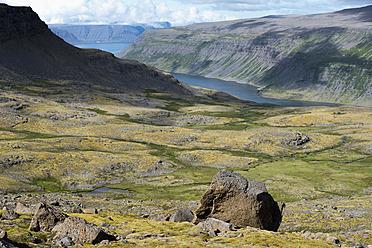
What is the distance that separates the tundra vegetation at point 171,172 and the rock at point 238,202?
291cm

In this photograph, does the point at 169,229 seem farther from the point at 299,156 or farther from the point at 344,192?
the point at 299,156

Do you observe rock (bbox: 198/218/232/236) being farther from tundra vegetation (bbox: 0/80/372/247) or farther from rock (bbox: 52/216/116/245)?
rock (bbox: 52/216/116/245)

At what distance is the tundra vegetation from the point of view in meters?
41.6

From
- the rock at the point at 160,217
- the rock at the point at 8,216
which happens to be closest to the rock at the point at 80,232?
the rock at the point at 8,216

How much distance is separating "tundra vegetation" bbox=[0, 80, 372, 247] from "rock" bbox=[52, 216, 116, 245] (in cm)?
151

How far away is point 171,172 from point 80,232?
267 feet

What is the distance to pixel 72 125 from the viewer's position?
555 feet

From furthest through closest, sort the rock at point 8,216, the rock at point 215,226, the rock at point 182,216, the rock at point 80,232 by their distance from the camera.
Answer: the rock at point 182,216 < the rock at point 215,226 < the rock at point 8,216 < the rock at point 80,232

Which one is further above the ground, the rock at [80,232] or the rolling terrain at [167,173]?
the rock at [80,232]

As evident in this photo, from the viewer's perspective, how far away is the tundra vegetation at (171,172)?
136ft

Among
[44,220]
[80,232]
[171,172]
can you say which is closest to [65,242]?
[80,232]

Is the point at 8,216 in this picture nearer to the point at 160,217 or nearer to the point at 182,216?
the point at 160,217

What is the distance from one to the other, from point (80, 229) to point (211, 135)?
137 meters

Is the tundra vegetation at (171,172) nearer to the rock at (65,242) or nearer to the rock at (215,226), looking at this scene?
the rock at (215,226)
